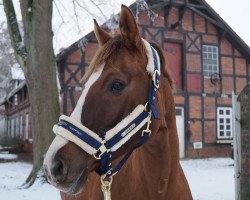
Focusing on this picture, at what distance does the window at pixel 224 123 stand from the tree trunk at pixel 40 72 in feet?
35.6

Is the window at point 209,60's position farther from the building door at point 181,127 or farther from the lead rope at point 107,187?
the lead rope at point 107,187

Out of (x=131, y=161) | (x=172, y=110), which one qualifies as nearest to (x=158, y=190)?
(x=131, y=161)

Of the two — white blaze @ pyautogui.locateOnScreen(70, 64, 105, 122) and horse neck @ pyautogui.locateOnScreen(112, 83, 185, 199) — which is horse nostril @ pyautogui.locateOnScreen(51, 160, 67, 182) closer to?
white blaze @ pyautogui.locateOnScreen(70, 64, 105, 122)

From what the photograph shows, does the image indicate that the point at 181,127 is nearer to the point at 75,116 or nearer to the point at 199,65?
the point at 199,65

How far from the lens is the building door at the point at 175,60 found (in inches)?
680

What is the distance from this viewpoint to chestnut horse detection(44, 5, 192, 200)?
6.49ft

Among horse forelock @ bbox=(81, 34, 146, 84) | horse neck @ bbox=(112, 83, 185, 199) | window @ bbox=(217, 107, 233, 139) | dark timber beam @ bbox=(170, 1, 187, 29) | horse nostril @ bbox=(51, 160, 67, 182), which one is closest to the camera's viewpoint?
horse nostril @ bbox=(51, 160, 67, 182)

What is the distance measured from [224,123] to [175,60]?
3.83 metres

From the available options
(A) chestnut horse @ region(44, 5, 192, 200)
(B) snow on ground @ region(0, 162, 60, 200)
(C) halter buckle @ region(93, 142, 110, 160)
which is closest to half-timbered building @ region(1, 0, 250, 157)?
(B) snow on ground @ region(0, 162, 60, 200)

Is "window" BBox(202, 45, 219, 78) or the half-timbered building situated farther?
"window" BBox(202, 45, 219, 78)

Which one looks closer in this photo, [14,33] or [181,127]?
[14,33]

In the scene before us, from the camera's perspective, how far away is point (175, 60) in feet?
57.0

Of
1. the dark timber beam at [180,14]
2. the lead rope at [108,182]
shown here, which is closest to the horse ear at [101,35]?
the lead rope at [108,182]

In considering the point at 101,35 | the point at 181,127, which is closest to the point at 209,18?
the point at 181,127
